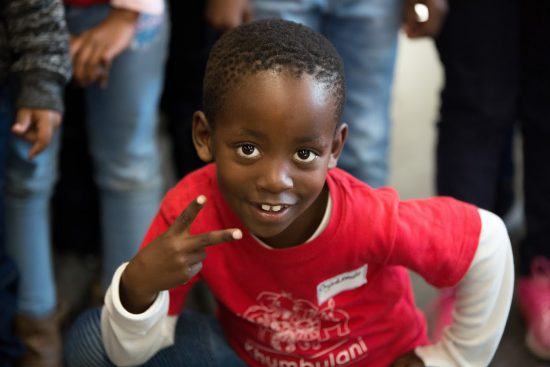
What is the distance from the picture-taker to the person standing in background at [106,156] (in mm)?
1306

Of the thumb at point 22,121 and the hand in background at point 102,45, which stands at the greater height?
the hand in background at point 102,45

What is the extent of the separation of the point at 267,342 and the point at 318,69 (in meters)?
0.42

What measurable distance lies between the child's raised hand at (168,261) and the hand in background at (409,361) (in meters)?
0.37

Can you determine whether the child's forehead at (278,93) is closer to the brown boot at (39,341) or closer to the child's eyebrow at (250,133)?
the child's eyebrow at (250,133)

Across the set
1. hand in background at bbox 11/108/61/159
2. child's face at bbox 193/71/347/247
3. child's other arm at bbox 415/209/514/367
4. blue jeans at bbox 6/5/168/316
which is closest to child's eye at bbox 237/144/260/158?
child's face at bbox 193/71/347/247

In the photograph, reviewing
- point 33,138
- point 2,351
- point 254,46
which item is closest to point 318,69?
point 254,46

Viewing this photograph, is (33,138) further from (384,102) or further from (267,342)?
(384,102)

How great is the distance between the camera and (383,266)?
41.3 inches

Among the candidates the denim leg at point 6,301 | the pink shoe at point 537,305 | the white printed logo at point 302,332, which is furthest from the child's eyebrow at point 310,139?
the pink shoe at point 537,305

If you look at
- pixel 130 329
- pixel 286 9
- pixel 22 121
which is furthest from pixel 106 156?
pixel 130 329

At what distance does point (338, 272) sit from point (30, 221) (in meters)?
0.72

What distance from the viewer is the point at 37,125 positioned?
1208 mm

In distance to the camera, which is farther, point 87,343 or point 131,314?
point 87,343

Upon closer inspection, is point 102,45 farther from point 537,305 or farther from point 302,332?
point 537,305
